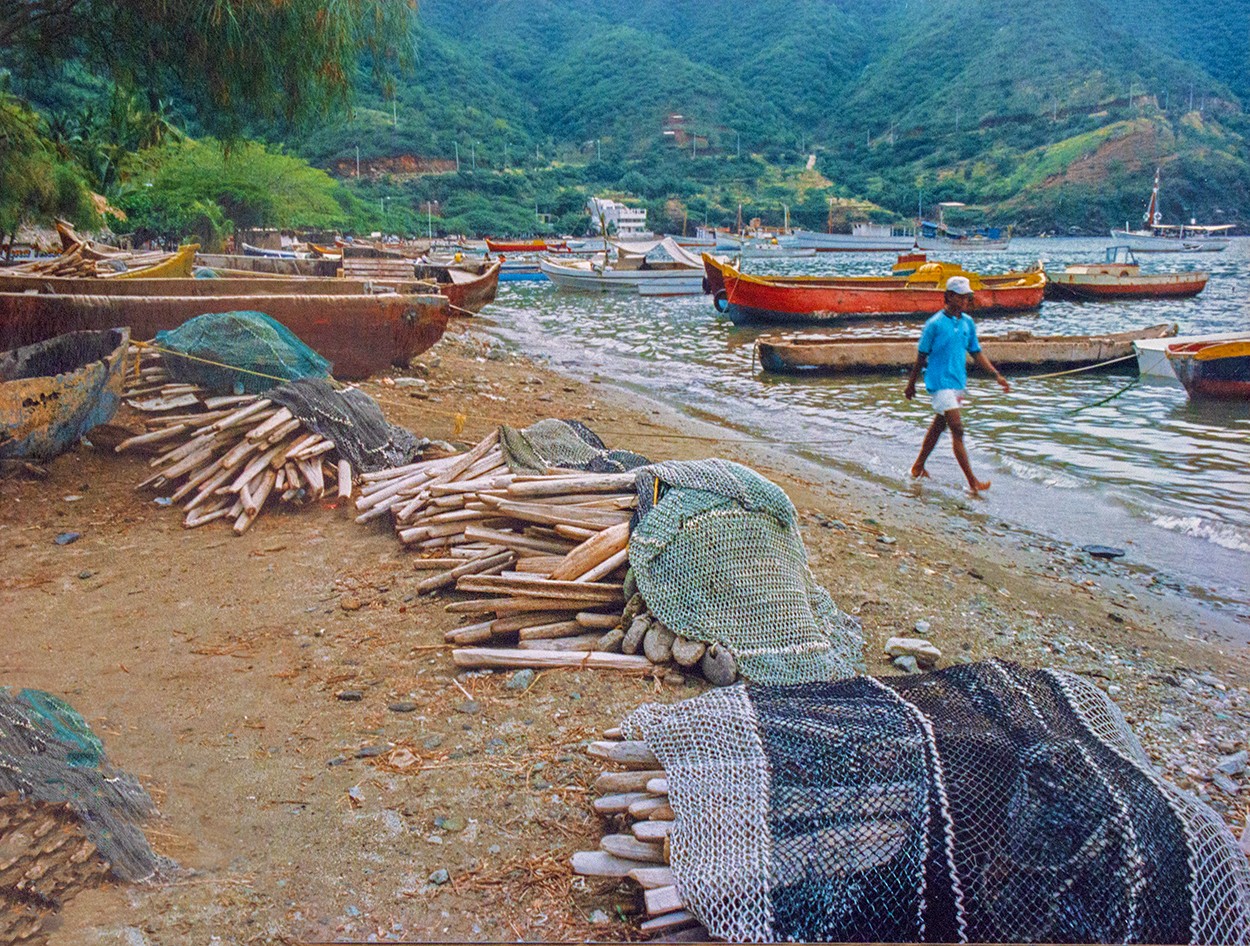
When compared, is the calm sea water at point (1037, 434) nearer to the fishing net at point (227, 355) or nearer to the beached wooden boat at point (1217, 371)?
the beached wooden boat at point (1217, 371)

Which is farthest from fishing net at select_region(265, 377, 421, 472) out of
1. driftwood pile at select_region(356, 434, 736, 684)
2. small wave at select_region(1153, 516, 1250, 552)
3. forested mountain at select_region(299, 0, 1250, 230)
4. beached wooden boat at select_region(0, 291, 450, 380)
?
forested mountain at select_region(299, 0, 1250, 230)

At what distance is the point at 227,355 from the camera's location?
26.0ft

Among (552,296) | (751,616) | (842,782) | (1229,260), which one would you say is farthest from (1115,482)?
(1229,260)

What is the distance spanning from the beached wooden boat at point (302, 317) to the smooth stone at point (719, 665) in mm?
7703

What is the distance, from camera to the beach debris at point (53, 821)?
8.44 feet

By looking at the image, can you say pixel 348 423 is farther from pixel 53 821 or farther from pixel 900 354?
pixel 900 354

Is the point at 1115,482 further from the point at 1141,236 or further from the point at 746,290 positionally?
the point at 1141,236

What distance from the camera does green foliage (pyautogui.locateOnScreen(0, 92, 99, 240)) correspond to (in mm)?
13797

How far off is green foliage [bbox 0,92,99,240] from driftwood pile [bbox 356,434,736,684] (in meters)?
11.8

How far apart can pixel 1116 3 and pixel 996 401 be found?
173 metres

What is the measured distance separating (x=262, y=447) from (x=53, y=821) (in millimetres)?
4469

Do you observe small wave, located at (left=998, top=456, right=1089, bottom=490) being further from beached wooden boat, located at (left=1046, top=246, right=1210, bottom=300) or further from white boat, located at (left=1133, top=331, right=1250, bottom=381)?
beached wooden boat, located at (left=1046, top=246, right=1210, bottom=300)

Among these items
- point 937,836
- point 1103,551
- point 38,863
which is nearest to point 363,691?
point 38,863

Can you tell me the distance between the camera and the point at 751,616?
14.6 ft
